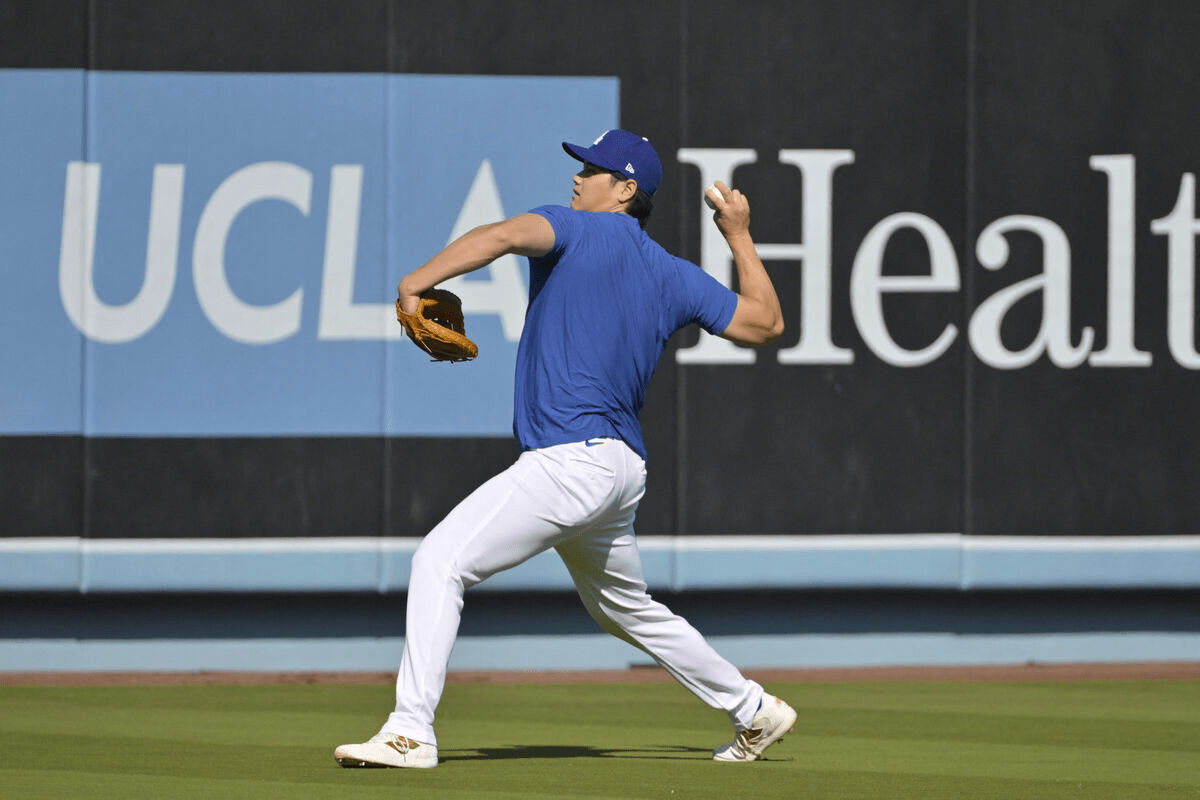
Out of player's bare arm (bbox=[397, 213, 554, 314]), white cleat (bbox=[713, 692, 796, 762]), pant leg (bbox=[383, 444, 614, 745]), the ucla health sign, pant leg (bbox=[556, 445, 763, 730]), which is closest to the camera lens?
Result: player's bare arm (bbox=[397, 213, 554, 314])

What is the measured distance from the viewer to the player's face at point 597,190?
5.45 metres

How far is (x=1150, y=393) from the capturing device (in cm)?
895

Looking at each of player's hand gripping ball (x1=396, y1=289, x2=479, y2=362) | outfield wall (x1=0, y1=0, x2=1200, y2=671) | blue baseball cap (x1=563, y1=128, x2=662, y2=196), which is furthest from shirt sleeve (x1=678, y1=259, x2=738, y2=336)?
outfield wall (x1=0, y1=0, x2=1200, y2=671)

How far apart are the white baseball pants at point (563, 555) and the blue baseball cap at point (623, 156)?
0.91 meters

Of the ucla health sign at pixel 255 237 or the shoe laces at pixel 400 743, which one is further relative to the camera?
the ucla health sign at pixel 255 237

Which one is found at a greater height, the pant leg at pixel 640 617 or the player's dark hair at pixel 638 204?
the player's dark hair at pixel 638 204

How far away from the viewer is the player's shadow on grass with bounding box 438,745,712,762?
584cm

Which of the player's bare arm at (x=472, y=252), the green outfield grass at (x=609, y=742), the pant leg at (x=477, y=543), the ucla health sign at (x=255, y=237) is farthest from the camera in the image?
the ucla health sign at (x=255, y=237)

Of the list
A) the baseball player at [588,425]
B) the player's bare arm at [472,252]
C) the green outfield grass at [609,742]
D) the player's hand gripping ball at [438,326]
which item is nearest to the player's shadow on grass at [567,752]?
the green outfield grass at [609,742]

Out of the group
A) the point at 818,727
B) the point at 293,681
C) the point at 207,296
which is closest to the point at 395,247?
the point at 207,296

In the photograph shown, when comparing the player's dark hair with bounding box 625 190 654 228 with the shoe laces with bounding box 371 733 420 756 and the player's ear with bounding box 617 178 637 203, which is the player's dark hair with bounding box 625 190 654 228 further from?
the shoe laces with bounding box 371 733 420 756

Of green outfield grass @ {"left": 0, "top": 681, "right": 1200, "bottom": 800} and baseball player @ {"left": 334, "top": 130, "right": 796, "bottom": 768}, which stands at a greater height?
baseball player @ {"left": 334, "top": 130, "right": 796, "bottom": 768}

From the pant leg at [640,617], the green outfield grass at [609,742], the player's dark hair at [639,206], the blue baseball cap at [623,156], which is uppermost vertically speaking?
the blue baseball cap at [623,156]

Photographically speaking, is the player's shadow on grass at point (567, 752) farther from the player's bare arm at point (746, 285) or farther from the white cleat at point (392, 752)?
the player's bare arm at point (746, 285)
